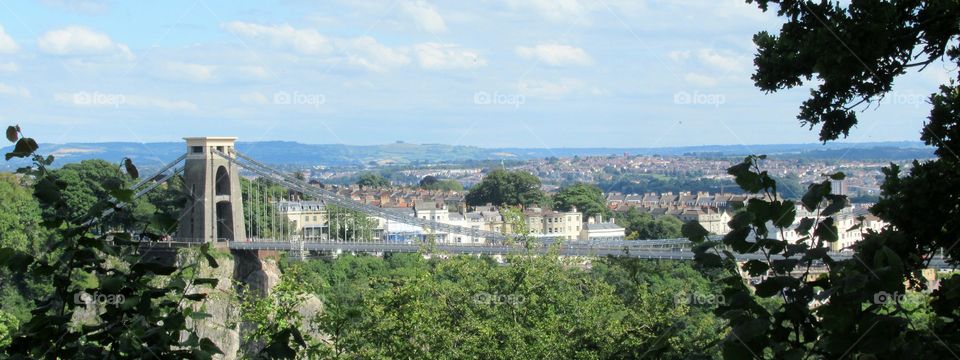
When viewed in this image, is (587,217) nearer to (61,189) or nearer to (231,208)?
(231,208)

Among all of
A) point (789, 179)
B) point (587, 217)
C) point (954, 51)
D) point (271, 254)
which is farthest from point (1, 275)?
point (789, 179)

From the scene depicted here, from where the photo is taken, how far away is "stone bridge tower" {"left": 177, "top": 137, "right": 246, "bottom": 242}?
32812mm

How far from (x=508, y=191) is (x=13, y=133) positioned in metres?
63.4

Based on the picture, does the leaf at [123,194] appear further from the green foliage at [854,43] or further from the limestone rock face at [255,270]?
the limestone rock face at [255,270]

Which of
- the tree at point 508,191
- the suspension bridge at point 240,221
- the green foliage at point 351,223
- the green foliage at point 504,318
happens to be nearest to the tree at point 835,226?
the green foliage at point 504,318

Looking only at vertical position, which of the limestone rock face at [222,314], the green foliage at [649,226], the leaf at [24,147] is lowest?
the green foliage at [649,226]

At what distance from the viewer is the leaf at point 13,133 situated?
2.50 m

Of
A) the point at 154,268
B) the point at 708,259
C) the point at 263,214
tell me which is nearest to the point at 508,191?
the point at 263,214

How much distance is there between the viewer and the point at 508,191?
216ft

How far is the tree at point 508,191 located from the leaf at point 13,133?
2368 inches

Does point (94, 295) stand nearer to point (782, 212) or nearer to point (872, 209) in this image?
point (782, 212)

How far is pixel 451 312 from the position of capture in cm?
1237

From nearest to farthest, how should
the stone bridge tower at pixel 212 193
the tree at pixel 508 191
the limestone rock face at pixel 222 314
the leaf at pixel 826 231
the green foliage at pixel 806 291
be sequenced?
1. the green foliage at pixel 806 291
2. the leaf at pixel 826 231
3. the limestone rock face at pixel 222 314
4. the stone bridge tower at pixel 212 193
5. the tree at pixel 508 191

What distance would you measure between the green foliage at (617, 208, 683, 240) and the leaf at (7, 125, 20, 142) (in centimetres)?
4385
